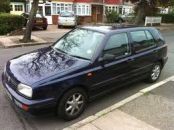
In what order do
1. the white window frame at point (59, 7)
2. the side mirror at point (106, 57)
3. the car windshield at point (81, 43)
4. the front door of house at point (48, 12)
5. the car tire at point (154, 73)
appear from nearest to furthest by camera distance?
the side mirror at point (106, 57), the car windshield at point (81, 43), the car tire at point (154, 73), the front door of house at point (48, 12), the white window frame at point (59, 7)

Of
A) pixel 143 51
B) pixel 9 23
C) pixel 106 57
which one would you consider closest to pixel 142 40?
pixel 143 51

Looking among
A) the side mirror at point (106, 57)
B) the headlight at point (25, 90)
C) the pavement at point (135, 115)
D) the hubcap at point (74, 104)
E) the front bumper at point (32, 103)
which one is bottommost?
the pavement at point (135, 115)

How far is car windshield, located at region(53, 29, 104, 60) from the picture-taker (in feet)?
17.0

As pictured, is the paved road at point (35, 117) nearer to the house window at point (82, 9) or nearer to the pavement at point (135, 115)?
the pavement at point (135, 115)

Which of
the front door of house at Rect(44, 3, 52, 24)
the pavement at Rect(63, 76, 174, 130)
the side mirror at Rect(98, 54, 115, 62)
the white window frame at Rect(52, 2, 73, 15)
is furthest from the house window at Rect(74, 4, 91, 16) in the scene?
the side mirror at Rect(98, 54, 115, 62)

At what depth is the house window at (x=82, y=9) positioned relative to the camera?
3453cm

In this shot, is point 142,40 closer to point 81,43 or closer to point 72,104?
point 81,43

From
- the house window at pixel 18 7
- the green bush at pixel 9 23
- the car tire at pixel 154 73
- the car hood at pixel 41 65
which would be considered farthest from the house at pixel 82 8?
the car hood at pixel 41 65

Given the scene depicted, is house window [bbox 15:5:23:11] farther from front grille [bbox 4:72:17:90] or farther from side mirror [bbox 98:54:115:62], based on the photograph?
side mirror [bbox 98:54:115:62]

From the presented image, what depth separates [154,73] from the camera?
22.7 feet

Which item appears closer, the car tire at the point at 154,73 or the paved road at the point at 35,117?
the paved road at the point at 35,117

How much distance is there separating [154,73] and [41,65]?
337 cm

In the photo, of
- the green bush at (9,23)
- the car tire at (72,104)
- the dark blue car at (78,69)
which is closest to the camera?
the dark blue car at (78,69)

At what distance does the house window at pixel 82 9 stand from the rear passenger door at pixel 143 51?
2851 centimetres
